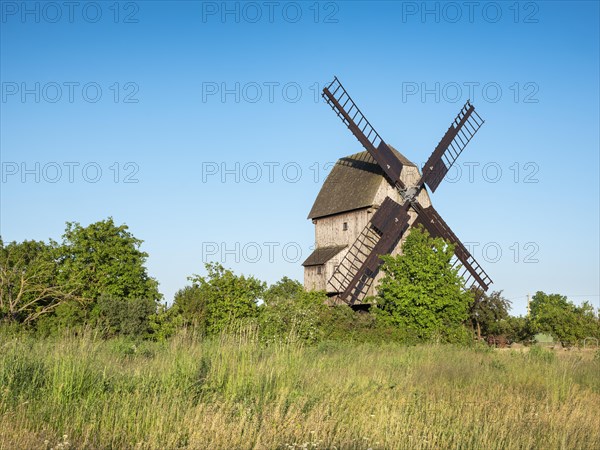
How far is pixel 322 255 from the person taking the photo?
39719 millimetres

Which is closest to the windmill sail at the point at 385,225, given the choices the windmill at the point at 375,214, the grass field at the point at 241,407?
the windmill at the point at 375,214

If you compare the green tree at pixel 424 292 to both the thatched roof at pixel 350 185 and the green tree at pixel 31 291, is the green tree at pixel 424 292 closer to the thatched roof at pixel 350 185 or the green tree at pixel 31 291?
Result: the thatched roof at pixel 350 185

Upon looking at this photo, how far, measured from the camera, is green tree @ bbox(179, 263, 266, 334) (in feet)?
92.8

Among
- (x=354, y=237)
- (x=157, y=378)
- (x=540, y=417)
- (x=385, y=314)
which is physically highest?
(x=354, y=237)

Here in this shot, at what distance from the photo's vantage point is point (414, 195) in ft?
126

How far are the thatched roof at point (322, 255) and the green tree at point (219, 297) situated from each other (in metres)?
9.02

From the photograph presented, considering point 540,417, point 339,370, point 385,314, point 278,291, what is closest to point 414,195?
point 385,314

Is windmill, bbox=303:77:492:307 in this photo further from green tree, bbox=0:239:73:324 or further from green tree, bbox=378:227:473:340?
green tree, bbox=0:239:73:324

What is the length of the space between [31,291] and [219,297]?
24.6ft

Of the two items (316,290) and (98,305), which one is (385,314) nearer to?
(316,290)

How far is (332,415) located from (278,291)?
32.1m

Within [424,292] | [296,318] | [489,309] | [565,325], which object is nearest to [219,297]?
[296,318]

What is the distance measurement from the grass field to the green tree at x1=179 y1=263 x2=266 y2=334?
13.6 metres

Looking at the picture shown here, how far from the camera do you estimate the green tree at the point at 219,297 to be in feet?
92.8
